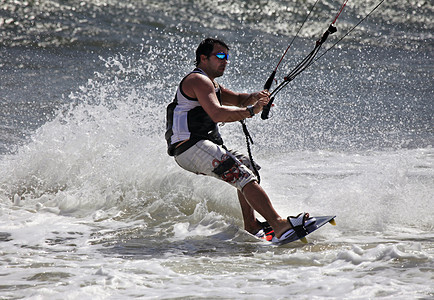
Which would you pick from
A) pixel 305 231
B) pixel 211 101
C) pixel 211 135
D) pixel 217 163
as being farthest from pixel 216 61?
pixel 305 231

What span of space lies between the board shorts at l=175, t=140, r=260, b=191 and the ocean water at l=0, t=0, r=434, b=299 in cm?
59

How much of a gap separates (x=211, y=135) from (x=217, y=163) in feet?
1.12

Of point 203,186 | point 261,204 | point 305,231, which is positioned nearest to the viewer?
point 305,231

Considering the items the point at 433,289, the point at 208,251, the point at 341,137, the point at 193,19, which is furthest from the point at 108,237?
the point at 193,19

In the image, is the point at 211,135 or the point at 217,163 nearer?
the point at 217,163

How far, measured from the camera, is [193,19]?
2025cm

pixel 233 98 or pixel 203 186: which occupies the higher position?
pixel 233 98

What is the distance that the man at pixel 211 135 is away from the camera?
175 inches

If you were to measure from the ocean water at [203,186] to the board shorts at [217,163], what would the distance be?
0.59 m

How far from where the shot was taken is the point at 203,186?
6023 mm

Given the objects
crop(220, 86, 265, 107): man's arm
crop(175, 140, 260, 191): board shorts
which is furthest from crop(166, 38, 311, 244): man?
crop(220, 86, 265, 107): man's arm

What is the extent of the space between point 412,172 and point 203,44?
3.70 metres

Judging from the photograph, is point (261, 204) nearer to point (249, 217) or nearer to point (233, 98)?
point (249, 217)

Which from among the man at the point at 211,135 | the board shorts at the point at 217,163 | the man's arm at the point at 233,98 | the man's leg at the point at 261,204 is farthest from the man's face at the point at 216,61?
the man's leg at the point at 261,204
